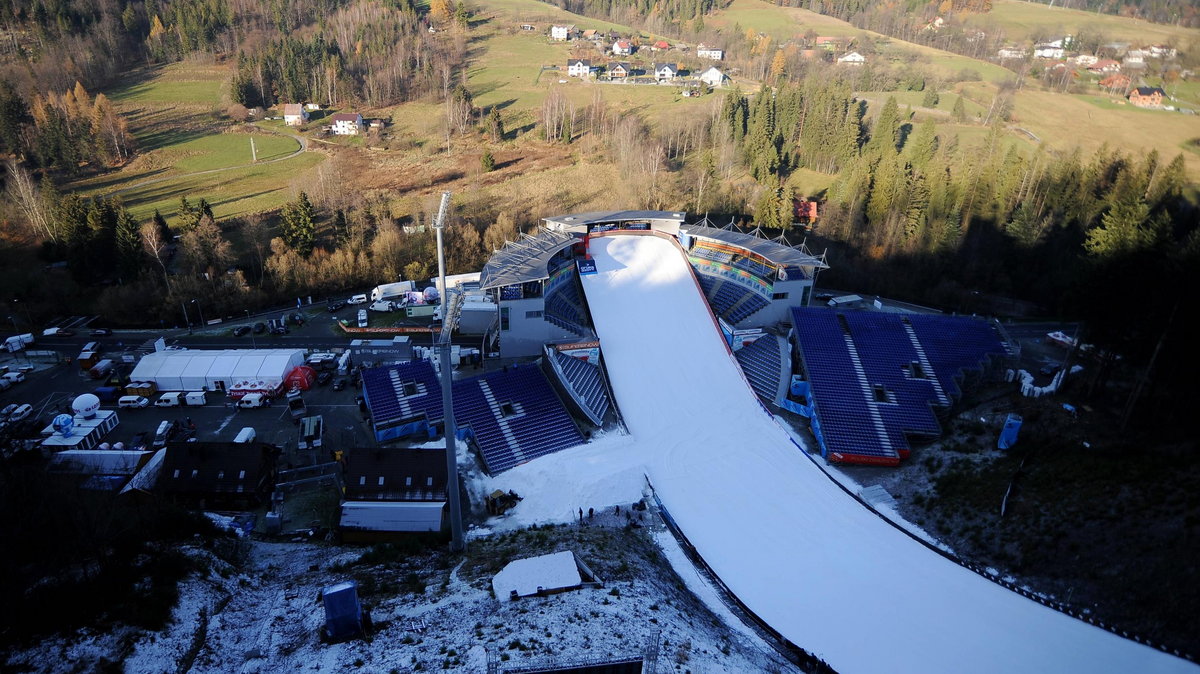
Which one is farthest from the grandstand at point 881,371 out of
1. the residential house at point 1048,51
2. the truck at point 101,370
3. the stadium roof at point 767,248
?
the residential house at point 1048,51

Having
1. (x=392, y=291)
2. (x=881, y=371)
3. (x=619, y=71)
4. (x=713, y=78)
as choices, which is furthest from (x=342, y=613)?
(x=713, y=78)

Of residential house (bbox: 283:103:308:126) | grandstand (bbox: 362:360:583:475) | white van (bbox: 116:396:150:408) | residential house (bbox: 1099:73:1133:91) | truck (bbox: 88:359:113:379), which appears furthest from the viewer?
residential house (bbox: 283:103:308:126)

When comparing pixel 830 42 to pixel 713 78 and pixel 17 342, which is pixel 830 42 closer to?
pixel 713 78

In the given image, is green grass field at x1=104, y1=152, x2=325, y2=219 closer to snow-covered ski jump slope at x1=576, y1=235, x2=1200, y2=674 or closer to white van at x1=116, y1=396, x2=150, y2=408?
white van at x1=116, y1=396, x2=150, y2=408

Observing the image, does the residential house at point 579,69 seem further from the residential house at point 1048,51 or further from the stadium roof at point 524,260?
the stadium roof at point 524,260

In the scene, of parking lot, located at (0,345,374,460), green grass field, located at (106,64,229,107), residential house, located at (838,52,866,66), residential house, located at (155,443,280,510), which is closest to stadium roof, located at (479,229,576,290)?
parking lot, located at (0,345,374,460)

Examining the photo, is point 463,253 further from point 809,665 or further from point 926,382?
point 809,665
